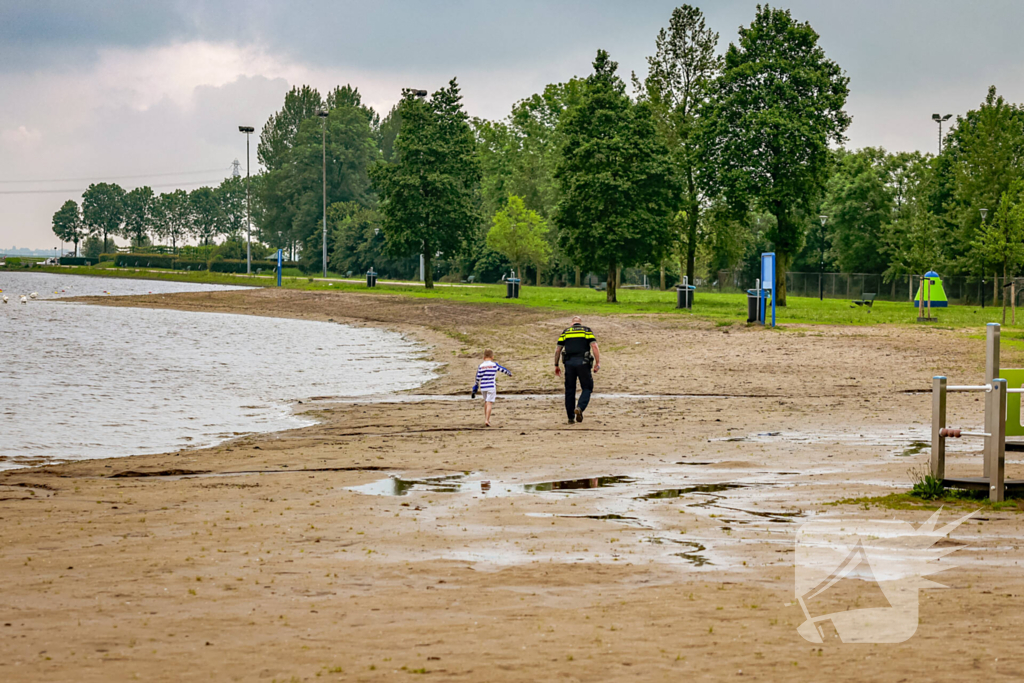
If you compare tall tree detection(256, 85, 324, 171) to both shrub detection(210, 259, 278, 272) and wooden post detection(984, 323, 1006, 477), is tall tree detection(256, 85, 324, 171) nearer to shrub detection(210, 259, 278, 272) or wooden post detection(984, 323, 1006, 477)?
shrub detection(210, 259, 278, 272)

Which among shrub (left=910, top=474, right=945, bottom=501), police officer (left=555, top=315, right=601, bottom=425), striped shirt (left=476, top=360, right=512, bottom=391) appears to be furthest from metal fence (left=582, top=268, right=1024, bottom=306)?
shrub (left=910, top=474, right=945, bottom=501)

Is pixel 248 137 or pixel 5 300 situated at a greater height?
pixel 248 137

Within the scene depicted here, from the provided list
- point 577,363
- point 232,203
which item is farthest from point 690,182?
point 232,203

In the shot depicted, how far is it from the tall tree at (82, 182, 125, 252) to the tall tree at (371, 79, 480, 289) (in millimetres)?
131090

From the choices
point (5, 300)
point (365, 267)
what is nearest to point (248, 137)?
point (365, 267)

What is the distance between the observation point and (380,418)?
18.2m

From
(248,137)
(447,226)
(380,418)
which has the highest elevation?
(248,137)

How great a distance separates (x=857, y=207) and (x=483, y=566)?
78.2 meters

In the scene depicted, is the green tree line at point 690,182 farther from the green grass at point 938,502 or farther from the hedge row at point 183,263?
the green grass at point 938,502

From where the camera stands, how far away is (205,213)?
180 meters

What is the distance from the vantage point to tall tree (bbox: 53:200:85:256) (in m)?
191

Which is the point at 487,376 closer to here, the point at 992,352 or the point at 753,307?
the point at 992,352

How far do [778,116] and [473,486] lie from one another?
130 feet

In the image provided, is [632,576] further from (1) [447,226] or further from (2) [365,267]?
(2) [365,267]
